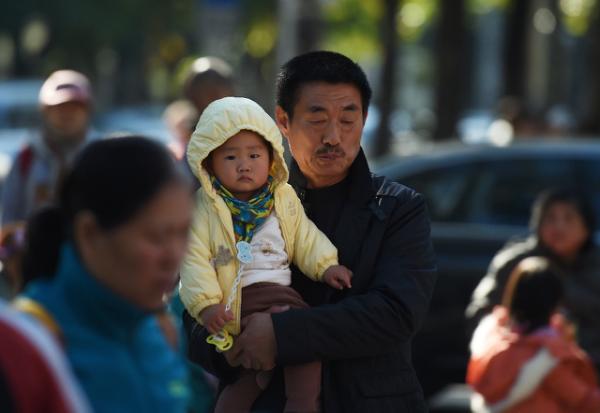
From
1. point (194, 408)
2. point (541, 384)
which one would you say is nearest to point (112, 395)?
point (541, 384)

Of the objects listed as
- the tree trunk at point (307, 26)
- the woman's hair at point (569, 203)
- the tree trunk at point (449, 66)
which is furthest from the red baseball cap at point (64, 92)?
the tree trunk at point (449, 66)

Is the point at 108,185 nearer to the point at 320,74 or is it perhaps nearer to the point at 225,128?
the point at 225,128

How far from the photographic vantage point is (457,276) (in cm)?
878

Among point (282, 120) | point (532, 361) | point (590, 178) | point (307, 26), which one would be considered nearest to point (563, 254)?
point (532, 361)

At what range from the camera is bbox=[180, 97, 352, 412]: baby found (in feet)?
12.8

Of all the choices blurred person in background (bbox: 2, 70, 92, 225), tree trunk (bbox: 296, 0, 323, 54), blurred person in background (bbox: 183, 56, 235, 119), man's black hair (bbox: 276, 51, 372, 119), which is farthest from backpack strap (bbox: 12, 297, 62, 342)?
tree trunk (bbox: 296, 0, 323, 54)

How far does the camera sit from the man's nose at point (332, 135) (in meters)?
4.07

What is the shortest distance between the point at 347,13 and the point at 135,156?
1373 inches

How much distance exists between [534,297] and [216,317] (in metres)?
2.45

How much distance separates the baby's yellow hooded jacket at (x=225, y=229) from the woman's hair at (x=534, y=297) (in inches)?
85.5

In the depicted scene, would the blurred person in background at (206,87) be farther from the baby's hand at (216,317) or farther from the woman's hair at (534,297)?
the baby's hand at (216,317)

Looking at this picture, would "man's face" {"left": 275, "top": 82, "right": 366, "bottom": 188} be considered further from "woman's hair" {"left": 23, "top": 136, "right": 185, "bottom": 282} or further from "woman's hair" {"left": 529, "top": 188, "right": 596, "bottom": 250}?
"woman's hair" {"left": 529, "top": 188, "right": 596, "bottom": 250}

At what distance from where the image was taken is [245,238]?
398cm

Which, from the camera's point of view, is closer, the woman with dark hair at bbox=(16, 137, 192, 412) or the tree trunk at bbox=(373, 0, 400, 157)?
the woman with dark hair at bbox=(16, 137, 192, 412)
